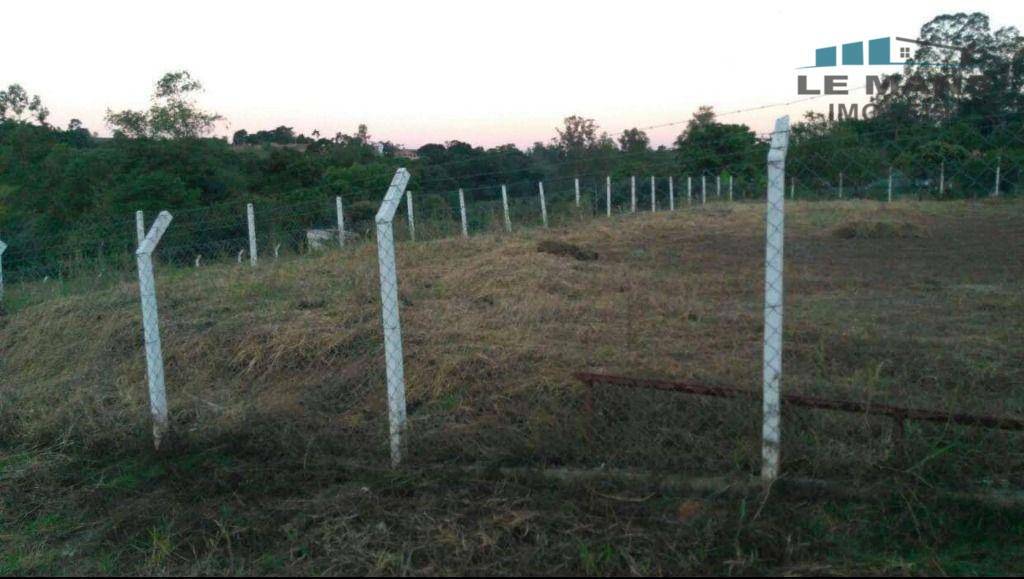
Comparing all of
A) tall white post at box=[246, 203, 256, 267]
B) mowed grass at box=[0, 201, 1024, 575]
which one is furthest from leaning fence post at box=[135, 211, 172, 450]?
tall white post at box=[246, 203, 256, 267]

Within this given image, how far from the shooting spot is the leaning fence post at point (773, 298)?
368 cm

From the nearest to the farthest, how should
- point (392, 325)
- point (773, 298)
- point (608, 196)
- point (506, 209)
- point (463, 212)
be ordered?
point (773, 298) < point (392, 325) < point (463, 212) < point (506, 209) < point (608, 196)

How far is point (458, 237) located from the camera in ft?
41.2

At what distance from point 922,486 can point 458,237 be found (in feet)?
30.5

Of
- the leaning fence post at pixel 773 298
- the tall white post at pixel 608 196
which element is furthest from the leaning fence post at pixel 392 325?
the tall white post at pixel 608 196

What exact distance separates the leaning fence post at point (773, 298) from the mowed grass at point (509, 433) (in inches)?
8.9

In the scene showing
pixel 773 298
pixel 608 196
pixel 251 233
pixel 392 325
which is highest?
pixel 608 196

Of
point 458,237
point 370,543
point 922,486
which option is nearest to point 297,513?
point 370,543

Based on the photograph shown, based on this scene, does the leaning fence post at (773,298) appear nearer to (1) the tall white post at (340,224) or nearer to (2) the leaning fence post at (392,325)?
(2) the leaning fence post at (392,325)

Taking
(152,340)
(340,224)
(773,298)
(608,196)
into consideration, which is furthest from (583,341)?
(608,196)

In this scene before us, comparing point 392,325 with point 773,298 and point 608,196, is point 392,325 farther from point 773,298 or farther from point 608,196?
point 608,196

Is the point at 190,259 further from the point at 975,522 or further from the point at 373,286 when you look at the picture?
the point at 975,522

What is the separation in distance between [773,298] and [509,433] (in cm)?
175

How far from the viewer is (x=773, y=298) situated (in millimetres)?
3711
